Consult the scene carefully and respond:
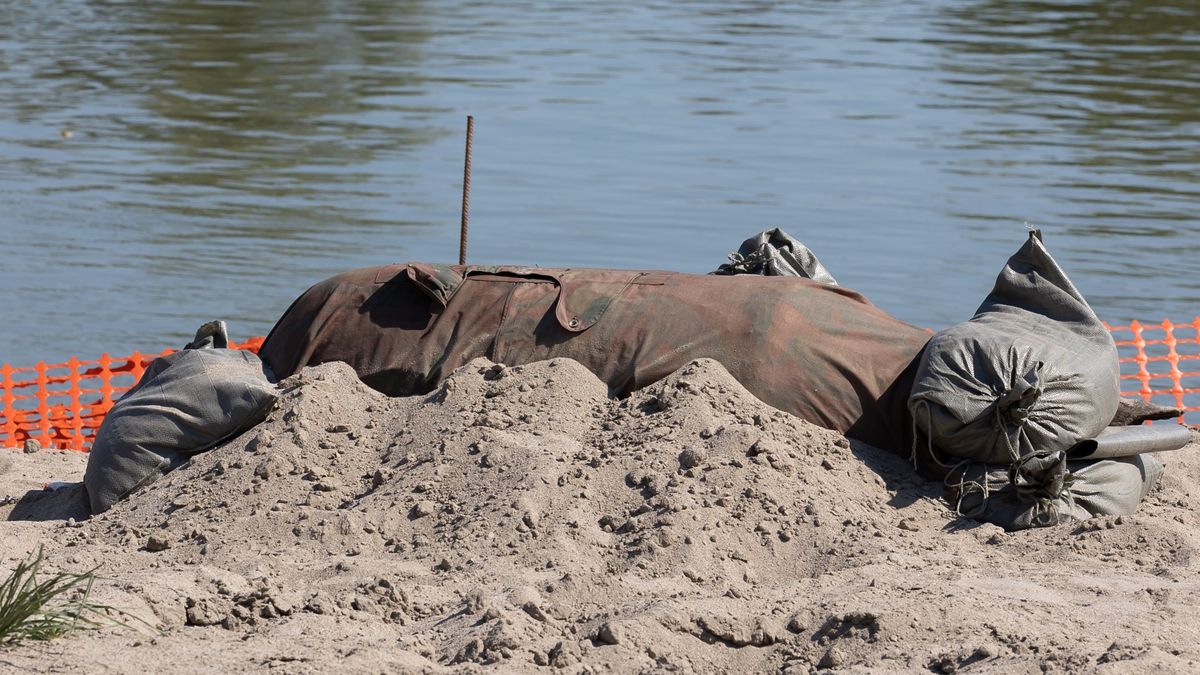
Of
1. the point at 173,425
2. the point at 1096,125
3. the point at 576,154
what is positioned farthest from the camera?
the point at 1096,125

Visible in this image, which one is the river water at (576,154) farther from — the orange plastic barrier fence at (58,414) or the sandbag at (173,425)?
the sandbag at (173,425)

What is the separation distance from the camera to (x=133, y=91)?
22844 millimetres

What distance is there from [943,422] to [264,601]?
2.66 meters

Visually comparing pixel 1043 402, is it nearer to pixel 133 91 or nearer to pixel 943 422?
pixel 943 422

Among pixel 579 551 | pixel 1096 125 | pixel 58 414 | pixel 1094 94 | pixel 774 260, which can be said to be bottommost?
pixel 58 414

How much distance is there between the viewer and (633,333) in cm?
654

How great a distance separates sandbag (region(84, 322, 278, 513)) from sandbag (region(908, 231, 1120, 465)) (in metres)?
2.71

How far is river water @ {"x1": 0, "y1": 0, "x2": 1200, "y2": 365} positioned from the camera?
44.6 feet

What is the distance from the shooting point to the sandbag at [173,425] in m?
6.48

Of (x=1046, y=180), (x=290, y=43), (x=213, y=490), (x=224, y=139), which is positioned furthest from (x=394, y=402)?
(x=290, y=43)

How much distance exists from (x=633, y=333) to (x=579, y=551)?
4.12 feet

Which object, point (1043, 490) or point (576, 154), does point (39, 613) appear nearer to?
point (1043, 490)

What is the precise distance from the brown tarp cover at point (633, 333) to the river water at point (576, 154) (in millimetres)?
5538

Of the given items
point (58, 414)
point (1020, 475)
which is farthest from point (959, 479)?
point (58, 414)
